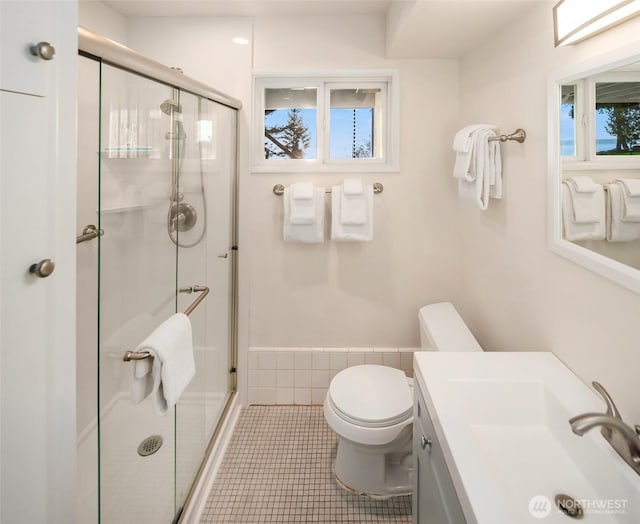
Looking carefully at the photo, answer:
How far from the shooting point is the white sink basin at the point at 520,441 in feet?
2.70

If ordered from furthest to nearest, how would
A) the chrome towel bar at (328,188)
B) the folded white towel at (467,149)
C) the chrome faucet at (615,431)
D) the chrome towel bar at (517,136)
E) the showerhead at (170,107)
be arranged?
the chrome towel bar at (328,188)
the folded white towel at (467,149)
the chrome towel bar at (517,136)
the showerhead at (170,107)
the chrome faucet at (615,431)

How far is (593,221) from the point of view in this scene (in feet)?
3.74

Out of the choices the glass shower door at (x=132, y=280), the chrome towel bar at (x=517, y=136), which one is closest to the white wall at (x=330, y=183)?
the chrome towel bar at (x=517, y=136)

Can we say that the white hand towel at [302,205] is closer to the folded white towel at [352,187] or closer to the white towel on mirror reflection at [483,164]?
the folded white towel at [352,187]

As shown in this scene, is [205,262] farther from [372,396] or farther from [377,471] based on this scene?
[377,471]

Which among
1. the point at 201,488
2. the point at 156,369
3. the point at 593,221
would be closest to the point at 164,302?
the point at 156,369

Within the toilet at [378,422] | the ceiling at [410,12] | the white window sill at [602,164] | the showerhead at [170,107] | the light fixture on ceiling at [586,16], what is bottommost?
the toilet at [378,422]

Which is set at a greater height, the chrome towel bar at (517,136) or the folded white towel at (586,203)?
the chrome towel bar at (517,136)

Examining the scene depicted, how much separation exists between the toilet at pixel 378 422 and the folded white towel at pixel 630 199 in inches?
35.2

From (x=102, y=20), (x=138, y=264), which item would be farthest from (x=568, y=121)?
(x=102, y=20)

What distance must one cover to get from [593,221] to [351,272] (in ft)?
4.75

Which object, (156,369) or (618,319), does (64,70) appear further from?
(618,319)

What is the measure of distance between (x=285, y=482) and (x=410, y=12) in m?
2.20

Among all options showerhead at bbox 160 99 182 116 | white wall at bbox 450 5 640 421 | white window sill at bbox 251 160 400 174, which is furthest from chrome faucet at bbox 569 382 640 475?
white window sill at bbox 251 160 400 174
